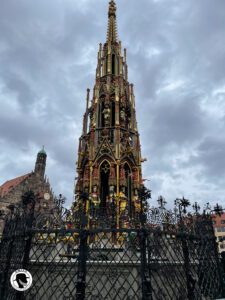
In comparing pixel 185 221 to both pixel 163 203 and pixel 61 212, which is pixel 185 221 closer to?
pixel 163 203

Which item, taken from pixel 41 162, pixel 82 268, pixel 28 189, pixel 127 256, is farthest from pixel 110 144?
pixel 41 162

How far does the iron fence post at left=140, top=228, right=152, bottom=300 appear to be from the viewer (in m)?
6.38

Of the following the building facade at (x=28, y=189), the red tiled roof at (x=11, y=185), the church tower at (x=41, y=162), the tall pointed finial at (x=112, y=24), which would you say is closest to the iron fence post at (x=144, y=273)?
the tall pointed finial at (x=112, y=24)

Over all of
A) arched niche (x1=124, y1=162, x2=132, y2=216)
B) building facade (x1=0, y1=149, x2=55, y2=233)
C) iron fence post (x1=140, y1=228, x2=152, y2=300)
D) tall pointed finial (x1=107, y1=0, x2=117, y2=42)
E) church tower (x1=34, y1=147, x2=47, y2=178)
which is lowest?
iron fence post (x1=140, y1=228, x2=152, y2=300)

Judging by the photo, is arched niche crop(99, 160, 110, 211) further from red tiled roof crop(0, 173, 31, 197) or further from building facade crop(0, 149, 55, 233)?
red tiled roof crop(0, 173, 31, 197)

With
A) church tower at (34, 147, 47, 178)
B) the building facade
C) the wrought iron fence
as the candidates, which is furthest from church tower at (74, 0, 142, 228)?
church tower at (34, 147, 47, 178)

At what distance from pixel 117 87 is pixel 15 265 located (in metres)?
18.8

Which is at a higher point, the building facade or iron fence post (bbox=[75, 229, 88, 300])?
the building facade

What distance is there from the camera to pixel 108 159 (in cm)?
1969

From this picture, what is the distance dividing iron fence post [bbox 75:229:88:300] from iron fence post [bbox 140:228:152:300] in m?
1.63

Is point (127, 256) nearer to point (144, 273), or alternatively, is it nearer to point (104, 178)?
point (144, 273)

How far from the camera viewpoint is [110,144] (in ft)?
66.3

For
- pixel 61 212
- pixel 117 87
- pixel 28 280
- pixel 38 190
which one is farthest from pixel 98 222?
pixel 38 190

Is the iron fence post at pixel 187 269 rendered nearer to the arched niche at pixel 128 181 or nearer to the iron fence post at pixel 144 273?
the iron fence post at pixel 144 273
